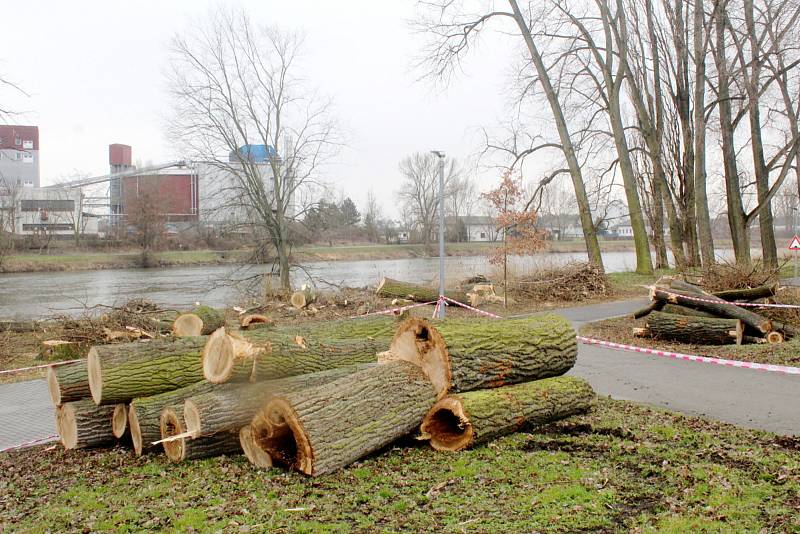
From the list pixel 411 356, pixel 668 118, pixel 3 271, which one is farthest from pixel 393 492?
pixel 3 271

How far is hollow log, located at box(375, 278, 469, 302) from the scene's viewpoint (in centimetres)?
2008

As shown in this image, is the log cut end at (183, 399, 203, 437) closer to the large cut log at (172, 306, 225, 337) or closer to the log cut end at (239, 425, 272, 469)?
the log cut end at (239, 425, 272, 469)

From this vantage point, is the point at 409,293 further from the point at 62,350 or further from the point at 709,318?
the point at 62,350

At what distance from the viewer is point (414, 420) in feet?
20.2

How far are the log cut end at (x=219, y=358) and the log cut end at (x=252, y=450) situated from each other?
51 cm

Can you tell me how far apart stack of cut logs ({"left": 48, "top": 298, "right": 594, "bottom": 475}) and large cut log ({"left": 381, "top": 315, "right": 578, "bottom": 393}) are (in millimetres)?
13

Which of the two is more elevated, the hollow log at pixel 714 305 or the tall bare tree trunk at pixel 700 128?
the tall bare tree trunk at pixel 700 128

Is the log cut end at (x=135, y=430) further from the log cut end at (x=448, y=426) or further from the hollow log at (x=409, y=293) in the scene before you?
the hollow log at (x=409, y=293)

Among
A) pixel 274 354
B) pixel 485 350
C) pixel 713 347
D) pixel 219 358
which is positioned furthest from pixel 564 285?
pixel 219 358

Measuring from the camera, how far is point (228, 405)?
6039 mm

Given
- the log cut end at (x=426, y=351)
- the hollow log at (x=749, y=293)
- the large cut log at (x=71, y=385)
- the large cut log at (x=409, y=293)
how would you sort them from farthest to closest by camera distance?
the large cut log at (x=409, y=293)
the hollow log at (x=749, y=293)
the large cut log at (x=71, y=385)
the log cut end at (x=426, y=351)

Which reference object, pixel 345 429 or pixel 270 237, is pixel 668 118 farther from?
pixel 345 429

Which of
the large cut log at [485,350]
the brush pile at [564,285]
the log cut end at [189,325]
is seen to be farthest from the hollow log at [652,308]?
the log cut end at [189,325]

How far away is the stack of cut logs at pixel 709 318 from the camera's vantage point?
12.0 metres
